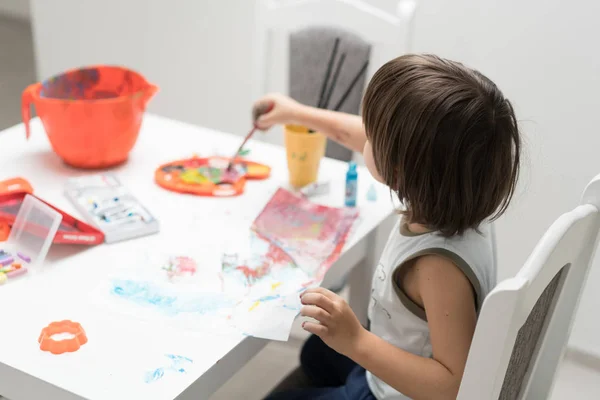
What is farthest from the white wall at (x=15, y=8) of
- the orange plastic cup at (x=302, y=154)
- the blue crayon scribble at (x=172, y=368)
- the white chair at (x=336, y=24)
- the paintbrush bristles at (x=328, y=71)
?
the blue crayon scribble at (x=172, y=368)

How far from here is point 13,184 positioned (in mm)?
1334

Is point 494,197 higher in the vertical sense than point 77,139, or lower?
higher

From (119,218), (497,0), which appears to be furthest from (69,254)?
(497,0)

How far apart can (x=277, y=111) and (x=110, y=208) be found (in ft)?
1.32

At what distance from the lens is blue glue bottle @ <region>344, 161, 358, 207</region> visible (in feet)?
4.48

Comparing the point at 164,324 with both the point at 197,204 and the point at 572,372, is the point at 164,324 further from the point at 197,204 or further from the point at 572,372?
the point at 572,372

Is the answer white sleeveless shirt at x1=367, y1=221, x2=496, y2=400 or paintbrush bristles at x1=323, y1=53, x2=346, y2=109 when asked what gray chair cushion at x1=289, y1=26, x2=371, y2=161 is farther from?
white sleeveless shirt at x1=367, y1=221, x2=496, y2=400

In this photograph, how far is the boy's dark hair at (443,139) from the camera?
92 centimetres

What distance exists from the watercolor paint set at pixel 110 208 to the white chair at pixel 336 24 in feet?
1.89

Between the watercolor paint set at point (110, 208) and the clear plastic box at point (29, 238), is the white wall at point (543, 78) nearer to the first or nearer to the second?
the watercolor paint set at point (110, 208)

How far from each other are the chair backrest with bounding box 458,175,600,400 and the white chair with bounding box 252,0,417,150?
0.84 m

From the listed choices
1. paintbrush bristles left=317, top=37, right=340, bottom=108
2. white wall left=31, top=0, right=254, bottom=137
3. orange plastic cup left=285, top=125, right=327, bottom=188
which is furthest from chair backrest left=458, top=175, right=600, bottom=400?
white wall left=31, top=0, right=254, bottom=137

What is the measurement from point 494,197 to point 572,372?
1.29 metres

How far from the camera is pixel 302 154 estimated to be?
4.65 ft
